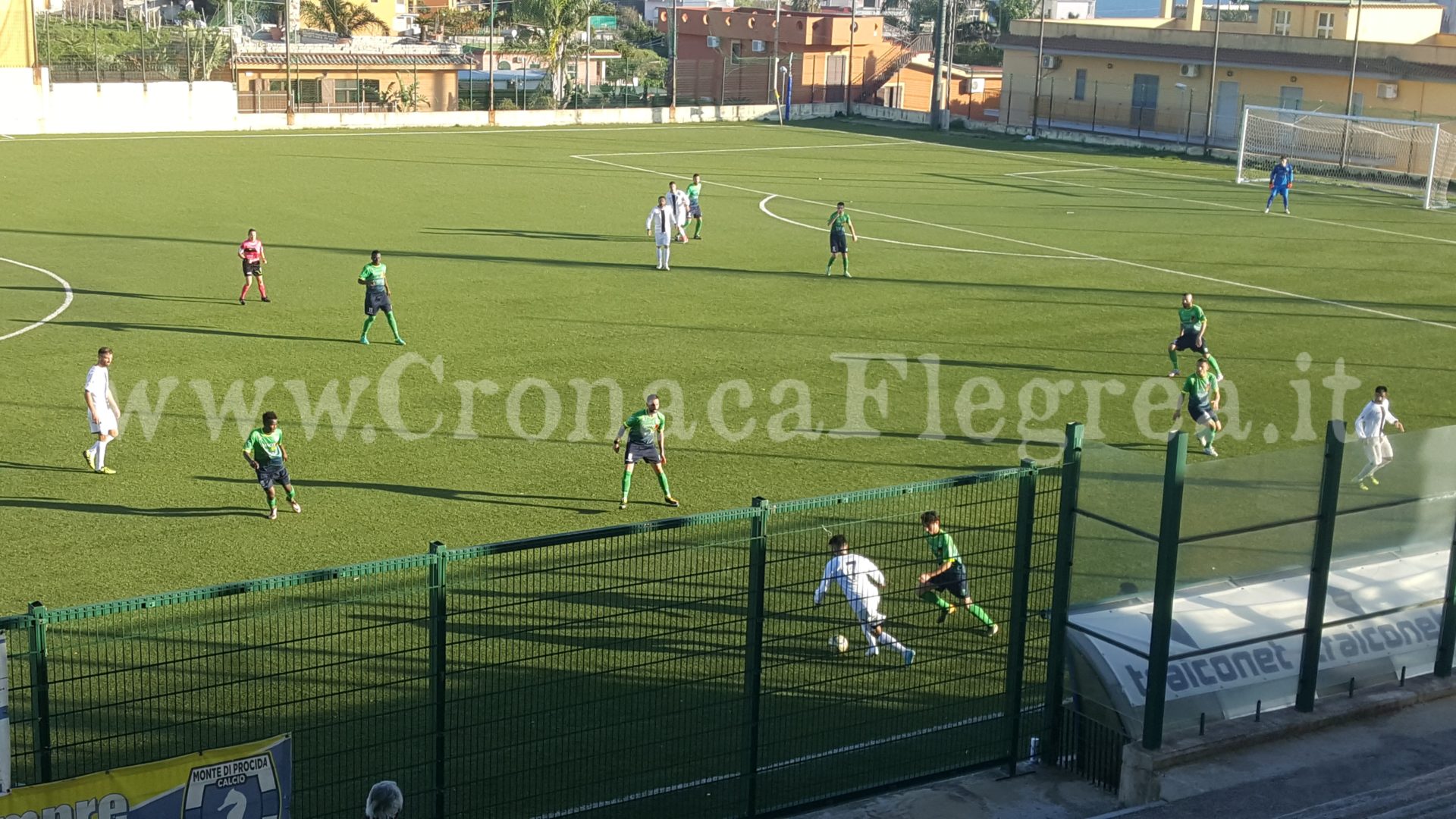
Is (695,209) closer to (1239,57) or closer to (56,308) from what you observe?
(56,308)

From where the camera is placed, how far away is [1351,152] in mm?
53250

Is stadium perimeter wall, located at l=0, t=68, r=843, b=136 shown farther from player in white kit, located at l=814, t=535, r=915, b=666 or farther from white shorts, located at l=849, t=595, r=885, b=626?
white shorts, located at l=849, t=595, r=885, b=626

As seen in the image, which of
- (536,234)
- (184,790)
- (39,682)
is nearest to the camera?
(39,682)

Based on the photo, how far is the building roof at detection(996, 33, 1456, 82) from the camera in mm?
56312

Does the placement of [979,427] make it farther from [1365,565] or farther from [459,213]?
[459,213]

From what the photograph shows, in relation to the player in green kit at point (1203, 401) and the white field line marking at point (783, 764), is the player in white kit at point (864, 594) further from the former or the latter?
the player in green kit at point (1203, 401)

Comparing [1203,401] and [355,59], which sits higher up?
[355,59]

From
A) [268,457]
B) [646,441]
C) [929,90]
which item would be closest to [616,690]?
[646,441]

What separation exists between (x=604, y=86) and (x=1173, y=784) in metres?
69.6

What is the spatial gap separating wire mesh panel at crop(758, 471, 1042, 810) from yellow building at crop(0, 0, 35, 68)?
55.2 metres

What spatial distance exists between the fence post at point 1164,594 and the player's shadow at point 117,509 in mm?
9912

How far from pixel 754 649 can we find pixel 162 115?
172 feet

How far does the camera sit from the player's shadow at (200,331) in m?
23.3

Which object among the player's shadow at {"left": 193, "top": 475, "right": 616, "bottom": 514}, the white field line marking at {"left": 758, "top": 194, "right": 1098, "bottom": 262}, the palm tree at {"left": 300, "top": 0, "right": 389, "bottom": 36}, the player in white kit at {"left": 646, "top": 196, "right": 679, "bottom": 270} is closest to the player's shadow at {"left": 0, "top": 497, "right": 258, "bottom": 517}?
the player's shadow at {"left": 193, "top": 475, "right": 616, "bottom": 514}
